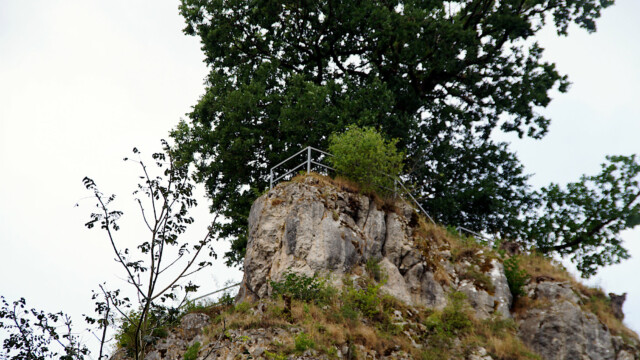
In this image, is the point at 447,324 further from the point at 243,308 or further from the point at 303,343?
the point at 243,308

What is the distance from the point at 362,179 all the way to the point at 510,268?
6072 mm

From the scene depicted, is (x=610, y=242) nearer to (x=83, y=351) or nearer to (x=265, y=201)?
(x=265, y=201)

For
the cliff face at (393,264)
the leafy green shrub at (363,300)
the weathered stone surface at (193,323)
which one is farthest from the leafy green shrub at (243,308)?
the leafy green shrub at (363,300)

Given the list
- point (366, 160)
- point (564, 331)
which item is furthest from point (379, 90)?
point (564, 331)

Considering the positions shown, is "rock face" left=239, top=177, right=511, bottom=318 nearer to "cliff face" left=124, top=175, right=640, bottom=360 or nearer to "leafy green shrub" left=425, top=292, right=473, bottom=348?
"cliff face" left=124, top=175, right=640, bottom=360

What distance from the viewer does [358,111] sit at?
78.3 feet

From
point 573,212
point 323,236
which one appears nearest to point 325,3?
point 323,236

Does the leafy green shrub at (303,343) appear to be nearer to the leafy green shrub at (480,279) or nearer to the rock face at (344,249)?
the rock face at (344,249)

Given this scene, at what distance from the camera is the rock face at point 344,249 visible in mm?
17109

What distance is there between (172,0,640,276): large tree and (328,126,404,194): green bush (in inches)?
130

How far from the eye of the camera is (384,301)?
16734 millimetres

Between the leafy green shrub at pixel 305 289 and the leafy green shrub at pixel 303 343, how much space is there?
1.79 meters

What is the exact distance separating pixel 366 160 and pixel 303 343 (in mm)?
7497

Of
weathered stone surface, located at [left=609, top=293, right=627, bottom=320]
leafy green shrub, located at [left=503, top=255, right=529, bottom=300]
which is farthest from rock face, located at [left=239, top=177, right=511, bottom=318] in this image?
weathered stone surface, located at [left=609, top=293, right=627, bottom=320]
